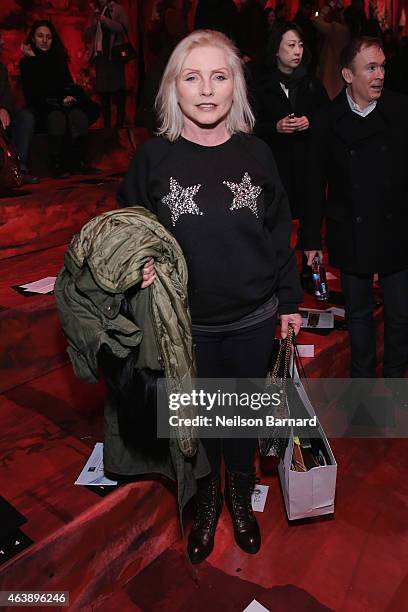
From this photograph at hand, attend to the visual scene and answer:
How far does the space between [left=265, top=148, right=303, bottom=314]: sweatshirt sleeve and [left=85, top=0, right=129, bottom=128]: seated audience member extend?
4.74m

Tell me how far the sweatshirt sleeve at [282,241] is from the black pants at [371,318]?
89 centimetres

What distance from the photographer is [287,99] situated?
3.21m

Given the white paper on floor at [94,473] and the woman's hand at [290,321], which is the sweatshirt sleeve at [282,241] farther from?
the white paper on floor at [94,473]

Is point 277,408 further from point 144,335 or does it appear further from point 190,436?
point 144,335

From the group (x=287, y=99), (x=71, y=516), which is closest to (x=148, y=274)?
(x=71, y=516)

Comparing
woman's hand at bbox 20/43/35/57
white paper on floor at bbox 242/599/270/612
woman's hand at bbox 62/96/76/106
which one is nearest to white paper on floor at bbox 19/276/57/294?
white paper on floor at bbox 242/599/270/612

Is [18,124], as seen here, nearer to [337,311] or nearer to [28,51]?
[28,51]

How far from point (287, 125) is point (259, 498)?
1.93 meters

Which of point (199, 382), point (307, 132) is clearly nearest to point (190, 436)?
point (199, 382)

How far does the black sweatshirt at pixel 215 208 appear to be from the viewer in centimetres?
163

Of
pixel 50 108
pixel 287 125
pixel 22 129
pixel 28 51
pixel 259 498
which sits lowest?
pixel 259 498

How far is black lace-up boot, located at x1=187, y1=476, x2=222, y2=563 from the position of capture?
6.86 ft

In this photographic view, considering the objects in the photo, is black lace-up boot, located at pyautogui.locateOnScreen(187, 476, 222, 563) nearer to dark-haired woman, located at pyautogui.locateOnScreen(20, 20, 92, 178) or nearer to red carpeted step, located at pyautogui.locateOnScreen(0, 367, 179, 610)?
red carpeted step, located at pyautogui.locateOnScreen(0, 367, 179, 610)

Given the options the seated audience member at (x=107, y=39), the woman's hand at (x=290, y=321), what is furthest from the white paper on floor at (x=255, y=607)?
the seated audience member at (x=107, y=39)
